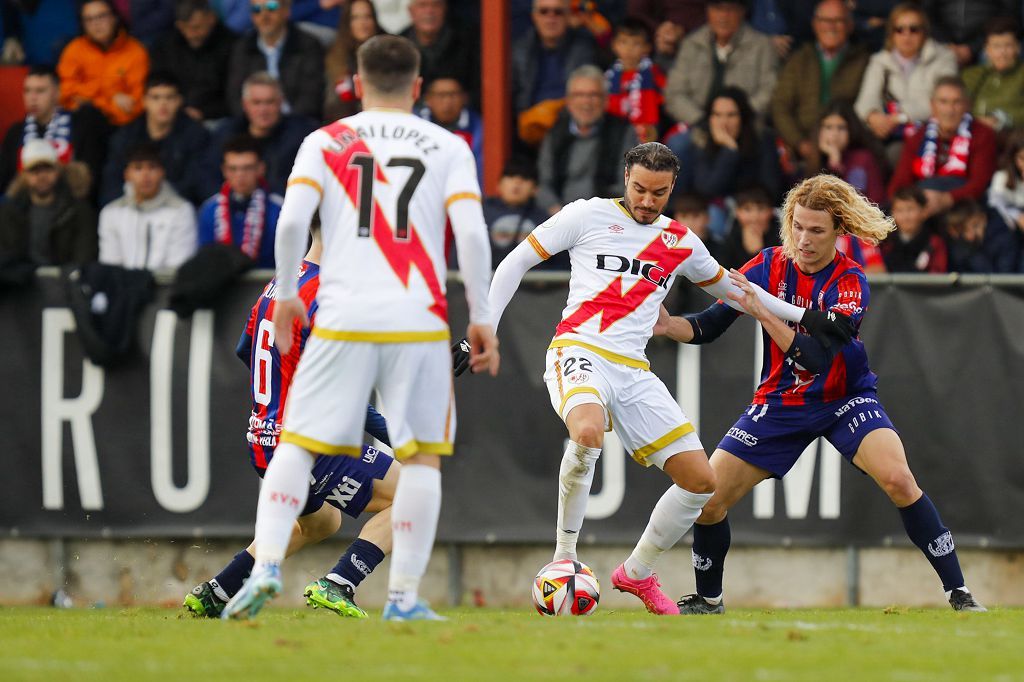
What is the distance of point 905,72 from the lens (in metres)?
12.8

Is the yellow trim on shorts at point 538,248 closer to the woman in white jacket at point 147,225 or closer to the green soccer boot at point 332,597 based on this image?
the green soccer boot at point 332,597

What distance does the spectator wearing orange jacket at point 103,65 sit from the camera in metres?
13.9

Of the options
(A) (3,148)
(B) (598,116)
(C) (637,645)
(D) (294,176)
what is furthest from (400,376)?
(A) (3,148)

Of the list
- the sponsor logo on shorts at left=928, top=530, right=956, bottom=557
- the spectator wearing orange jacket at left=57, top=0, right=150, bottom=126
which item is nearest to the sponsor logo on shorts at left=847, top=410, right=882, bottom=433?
the sponsor logo on shorts at left=928, top=530, right=956, bottom=557

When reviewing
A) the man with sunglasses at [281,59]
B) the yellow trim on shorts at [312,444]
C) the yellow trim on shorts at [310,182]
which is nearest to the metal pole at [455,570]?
the man with sunglasses at [281,59]

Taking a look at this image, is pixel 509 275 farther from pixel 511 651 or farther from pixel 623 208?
pixel 511 651

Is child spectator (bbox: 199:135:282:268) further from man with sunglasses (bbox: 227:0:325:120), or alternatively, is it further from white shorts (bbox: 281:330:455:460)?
white shorts (bbox: 281:330:455:460)

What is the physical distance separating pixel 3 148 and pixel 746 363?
258 inches

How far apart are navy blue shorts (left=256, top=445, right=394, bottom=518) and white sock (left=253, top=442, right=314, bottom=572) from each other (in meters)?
Result: 1.26

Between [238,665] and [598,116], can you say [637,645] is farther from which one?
[598,116]

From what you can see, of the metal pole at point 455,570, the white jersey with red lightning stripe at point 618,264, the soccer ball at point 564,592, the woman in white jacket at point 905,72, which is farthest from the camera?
the woman in white jacket at point 905,72

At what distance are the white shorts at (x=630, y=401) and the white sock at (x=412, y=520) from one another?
155 cm

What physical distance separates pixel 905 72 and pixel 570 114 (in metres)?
2.65

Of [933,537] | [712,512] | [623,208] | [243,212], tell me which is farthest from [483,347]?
[243,212]
